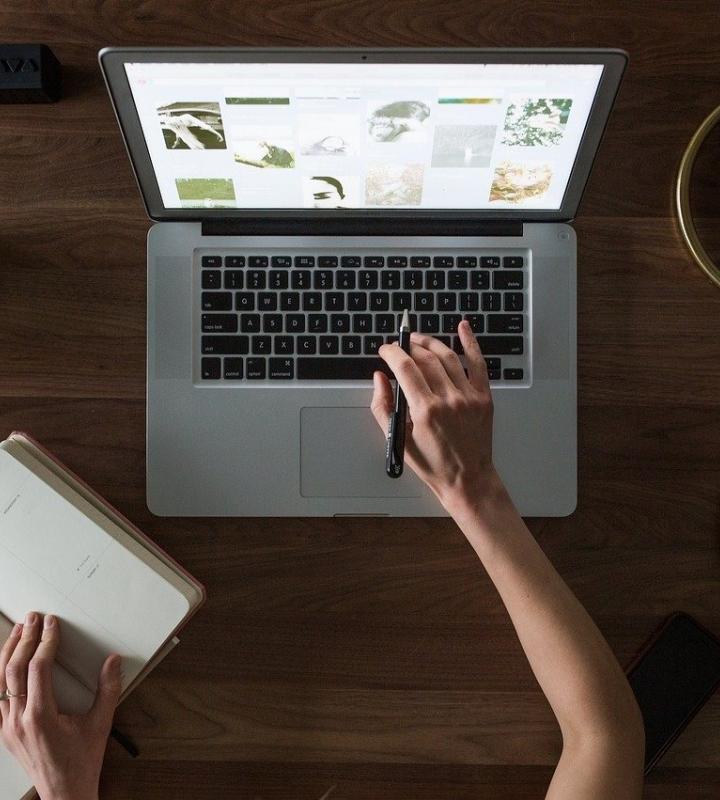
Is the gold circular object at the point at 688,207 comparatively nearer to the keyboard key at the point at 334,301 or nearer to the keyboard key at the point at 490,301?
the keyboard key at the point at 490,301

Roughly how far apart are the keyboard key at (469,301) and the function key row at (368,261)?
31 mm

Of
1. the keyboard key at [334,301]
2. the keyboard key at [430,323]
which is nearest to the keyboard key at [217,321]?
the keyboard key at [334,301]

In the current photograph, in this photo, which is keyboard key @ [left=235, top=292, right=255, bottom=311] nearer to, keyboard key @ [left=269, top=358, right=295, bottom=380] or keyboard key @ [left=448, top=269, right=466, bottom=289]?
keyboard key @ [left=269, top=358, right=295, bottom=380]

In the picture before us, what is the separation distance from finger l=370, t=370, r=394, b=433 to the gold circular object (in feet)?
1.23

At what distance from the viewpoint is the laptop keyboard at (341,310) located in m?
0.79

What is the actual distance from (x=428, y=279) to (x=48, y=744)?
0.62 metres

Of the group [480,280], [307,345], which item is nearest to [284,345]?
[307,345]

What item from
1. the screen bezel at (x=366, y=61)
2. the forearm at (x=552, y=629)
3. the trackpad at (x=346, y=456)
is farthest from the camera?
the trackpad at (x=346, y=456)

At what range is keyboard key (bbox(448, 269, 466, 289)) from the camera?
Answer: 80 cm

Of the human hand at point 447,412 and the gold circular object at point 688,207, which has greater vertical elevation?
the gold circular object at point 688,207

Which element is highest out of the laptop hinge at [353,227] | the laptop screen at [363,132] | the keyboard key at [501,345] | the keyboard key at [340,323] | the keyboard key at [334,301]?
the laptop screen at [363,132]

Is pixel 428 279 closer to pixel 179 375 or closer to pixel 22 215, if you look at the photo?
pixel 179 375

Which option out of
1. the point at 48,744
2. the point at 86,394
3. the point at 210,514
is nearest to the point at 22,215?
the point at 86,394

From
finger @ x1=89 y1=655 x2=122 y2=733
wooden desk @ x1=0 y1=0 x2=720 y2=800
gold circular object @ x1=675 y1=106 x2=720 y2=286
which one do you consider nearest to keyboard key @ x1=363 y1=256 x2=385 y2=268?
wooden desk @ x1=0 y1=0 x2=720 y2=800
